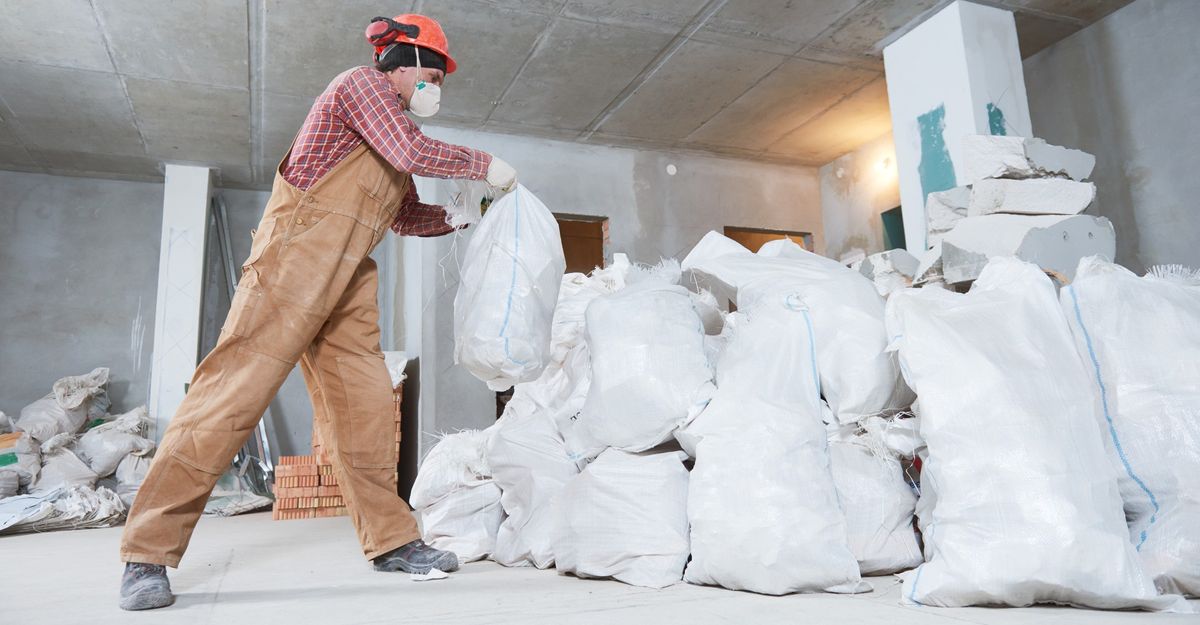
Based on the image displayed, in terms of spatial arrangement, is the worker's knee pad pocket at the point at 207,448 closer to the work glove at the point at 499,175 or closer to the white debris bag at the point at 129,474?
the work glove at the point at 499,175

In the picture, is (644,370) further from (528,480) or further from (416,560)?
(416,560)

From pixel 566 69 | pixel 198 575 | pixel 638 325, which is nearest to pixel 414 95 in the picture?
pixel 638 325

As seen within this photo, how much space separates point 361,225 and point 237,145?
3871 mm

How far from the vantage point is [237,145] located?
496cm

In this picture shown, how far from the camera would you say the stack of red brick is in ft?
12.9

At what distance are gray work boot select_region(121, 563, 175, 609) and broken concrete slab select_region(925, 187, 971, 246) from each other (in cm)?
292

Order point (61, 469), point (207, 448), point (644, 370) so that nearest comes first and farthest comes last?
point (207, 448) → point (644, 370) → point (61, 469)

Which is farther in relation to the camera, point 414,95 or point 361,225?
point 414,95

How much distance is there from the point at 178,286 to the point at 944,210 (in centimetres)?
501

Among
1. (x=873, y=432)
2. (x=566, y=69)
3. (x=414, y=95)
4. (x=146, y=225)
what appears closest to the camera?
(x=873, y=432)

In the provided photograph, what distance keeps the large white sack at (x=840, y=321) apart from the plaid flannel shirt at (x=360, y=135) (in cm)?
83

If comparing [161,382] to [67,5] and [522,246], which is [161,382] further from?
[522,246]

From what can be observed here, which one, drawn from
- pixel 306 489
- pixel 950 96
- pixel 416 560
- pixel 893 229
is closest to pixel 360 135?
pixel 416 560

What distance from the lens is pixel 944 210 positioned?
3039 mm
